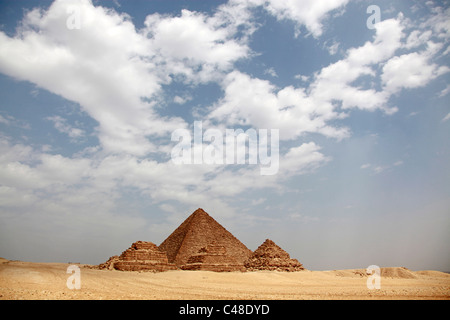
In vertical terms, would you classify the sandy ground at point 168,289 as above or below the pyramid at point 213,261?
above

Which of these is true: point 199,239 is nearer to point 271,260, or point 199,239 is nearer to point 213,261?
point 271,260

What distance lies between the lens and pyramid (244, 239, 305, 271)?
48281mm

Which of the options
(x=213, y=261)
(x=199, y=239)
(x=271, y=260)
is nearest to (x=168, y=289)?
(x=213, y=261)

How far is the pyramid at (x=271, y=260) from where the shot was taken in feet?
158

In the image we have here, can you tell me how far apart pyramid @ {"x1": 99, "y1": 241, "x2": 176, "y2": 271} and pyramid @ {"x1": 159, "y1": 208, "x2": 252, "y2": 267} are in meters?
13.8

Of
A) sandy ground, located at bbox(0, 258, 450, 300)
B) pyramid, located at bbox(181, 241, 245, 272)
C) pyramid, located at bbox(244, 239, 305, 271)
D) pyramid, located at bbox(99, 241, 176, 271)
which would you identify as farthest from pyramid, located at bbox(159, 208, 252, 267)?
sandy ground, located at bbox(0, 258, 450, 300)

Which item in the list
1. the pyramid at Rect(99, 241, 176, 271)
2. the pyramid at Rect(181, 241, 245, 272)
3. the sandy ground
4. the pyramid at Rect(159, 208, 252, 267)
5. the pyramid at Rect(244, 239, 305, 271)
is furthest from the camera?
the pyramid at Rect(159, 208, 252, 267)

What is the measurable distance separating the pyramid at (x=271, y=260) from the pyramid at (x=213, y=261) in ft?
21.2

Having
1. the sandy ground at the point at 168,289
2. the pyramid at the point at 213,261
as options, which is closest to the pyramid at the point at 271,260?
the pyramid at the point at 213,261

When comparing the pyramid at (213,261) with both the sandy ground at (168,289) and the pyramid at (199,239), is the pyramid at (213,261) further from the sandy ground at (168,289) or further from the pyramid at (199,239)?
the pyramid at (199,239)

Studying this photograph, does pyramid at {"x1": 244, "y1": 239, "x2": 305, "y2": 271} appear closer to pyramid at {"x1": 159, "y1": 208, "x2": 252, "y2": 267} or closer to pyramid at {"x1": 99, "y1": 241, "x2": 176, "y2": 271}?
pyramid at {"x1": 159, "y1": 208, "x2": 252, "y2": 267}
